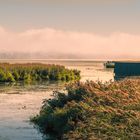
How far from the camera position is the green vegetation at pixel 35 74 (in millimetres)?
78188

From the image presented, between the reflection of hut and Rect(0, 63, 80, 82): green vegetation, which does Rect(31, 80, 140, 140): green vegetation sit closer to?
the reflection of hut

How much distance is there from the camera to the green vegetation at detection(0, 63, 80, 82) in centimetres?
7819

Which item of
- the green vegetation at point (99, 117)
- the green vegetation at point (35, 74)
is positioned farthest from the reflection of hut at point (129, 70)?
the green vegetation at point (99, 117)

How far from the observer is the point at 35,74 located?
82.4 metres

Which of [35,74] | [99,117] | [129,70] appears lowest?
[35,74]

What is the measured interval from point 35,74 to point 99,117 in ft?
211

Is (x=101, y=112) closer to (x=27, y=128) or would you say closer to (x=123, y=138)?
(x=123, y=138)

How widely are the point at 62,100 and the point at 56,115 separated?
3920mm

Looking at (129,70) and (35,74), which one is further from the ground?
(129,70)

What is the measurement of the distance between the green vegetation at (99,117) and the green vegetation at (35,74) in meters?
52.7

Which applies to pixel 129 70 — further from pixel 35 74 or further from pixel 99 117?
pixel 99 117

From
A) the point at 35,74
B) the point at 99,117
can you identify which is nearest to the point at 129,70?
the point at 35,74

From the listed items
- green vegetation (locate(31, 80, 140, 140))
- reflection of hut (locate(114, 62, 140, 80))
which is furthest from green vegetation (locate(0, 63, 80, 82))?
green vegetation (locate(31, 80, 140, 140))

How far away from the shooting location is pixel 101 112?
18.7 m
